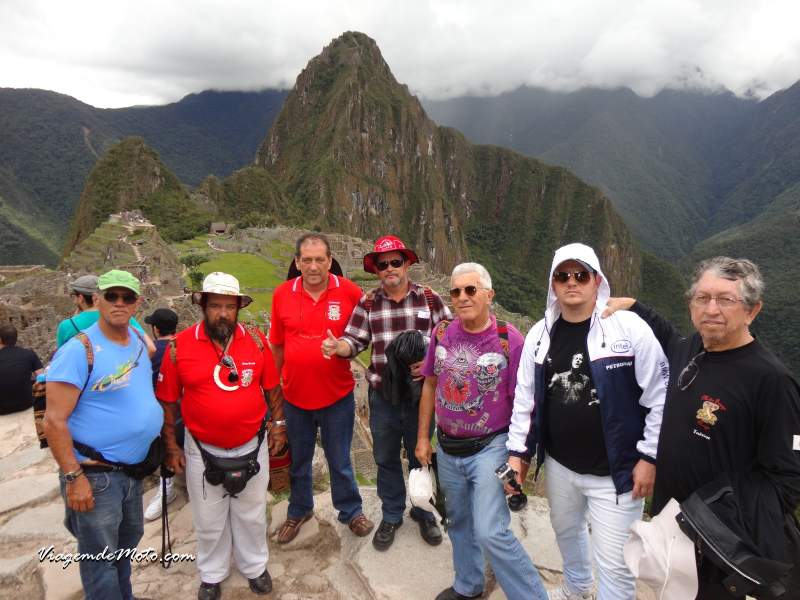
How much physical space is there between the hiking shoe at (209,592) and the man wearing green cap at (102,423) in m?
0.53

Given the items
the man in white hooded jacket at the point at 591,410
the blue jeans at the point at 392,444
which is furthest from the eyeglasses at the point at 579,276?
the blue jeans at the point at 392,444

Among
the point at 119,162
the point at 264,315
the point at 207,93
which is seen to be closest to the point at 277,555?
the point at 264,315

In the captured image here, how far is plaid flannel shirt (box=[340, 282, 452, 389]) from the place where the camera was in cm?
356

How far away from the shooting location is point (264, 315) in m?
18.8

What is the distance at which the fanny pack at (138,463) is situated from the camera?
104 inches

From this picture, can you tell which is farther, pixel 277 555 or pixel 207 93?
pixel 207 93

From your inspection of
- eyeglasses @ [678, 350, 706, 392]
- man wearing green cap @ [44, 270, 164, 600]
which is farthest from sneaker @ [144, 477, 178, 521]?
eyeglasses @ [678, 350, 706, 392]

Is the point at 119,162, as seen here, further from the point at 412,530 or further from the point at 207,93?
Answer: the point at 207,93

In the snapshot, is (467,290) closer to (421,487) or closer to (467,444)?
(467,444)

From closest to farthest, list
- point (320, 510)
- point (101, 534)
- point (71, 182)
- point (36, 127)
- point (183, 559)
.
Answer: point (101, 534), point (183, 559), point (320, 510), point (71, 182), point (36, 127)

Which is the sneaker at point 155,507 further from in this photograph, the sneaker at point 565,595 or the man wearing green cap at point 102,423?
the sneaker at point 565,595

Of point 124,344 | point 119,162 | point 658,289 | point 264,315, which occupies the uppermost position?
point 119,162

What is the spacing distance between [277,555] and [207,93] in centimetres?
21265

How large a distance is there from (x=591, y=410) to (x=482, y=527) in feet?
2.94
